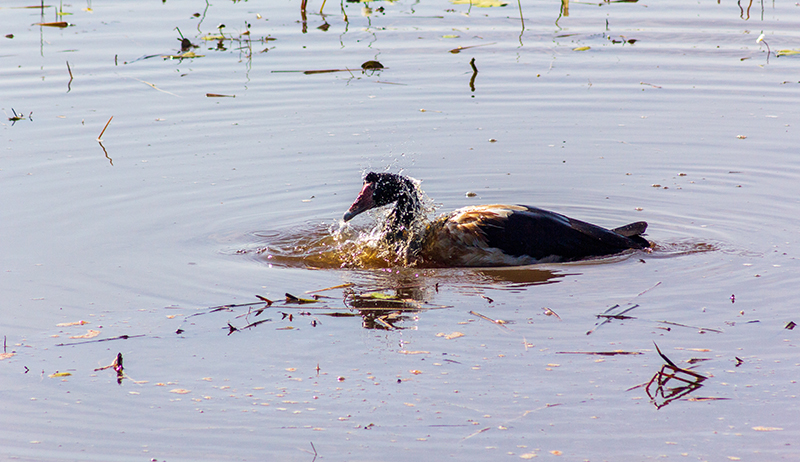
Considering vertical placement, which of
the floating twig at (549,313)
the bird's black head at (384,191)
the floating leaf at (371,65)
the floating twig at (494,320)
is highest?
the floating leaf at (371,65)

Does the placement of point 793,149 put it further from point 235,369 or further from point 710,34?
point 235,369

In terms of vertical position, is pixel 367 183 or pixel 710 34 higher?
pixel 710 34

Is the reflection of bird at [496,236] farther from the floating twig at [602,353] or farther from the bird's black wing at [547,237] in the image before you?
the floating twig at [602,353]

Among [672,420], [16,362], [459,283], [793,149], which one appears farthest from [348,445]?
[793,149]

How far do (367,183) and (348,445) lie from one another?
12.4 ft

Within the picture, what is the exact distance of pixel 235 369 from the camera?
18.3 ft

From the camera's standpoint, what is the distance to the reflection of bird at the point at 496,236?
7789mm

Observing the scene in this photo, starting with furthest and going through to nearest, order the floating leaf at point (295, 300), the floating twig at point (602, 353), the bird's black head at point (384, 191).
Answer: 1. the bird's black head at point (384, 191)
2. the floating leaf at point (295, 300)
3. the floating twig at point (602, 353)

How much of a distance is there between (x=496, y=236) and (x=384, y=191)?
1.08m

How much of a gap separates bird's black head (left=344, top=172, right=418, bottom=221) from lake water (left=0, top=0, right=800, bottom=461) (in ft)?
2.06

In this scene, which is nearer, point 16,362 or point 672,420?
point 672,420

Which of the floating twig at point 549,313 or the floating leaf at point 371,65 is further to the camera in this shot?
the floating leaf at point 371,65

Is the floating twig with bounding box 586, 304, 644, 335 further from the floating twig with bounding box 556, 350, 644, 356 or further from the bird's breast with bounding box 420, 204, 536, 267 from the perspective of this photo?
the bird's breast with bounding box 420, 204, 536, 267

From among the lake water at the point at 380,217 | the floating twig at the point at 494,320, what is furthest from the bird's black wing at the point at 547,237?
the floating twig at the point at 494,320
